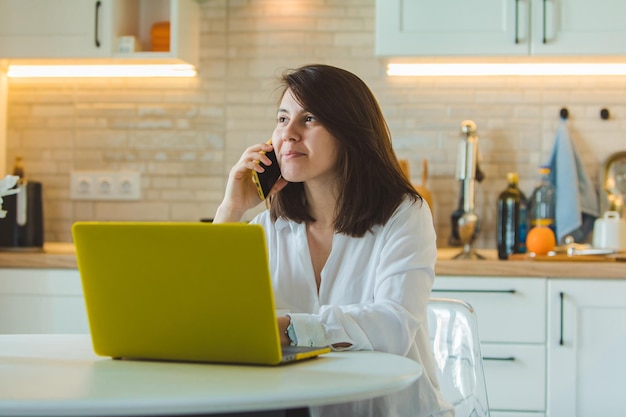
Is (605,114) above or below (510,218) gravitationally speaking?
above

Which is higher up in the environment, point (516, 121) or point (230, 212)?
point (516, 121)

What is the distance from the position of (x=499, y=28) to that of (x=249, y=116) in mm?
1070

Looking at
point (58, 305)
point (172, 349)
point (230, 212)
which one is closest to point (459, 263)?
point (230, 212)

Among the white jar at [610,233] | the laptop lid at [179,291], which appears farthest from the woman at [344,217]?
the white jar at [610,233]

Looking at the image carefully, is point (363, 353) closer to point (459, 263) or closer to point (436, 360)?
point (436, 360)

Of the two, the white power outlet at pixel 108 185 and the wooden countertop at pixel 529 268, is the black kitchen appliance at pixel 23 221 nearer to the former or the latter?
the white power outlet at pixel 108 185

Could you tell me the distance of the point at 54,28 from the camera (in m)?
3.51

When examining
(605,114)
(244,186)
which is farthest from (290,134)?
(605,114)

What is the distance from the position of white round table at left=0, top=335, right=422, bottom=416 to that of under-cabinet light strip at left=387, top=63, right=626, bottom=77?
2272 millimetres

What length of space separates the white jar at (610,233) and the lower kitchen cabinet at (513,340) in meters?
0.42

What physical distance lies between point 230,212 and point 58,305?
130 cm

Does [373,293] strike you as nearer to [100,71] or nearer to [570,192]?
[570,192]

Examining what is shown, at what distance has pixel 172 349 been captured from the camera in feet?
4.56

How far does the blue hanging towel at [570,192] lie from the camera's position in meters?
3.45
